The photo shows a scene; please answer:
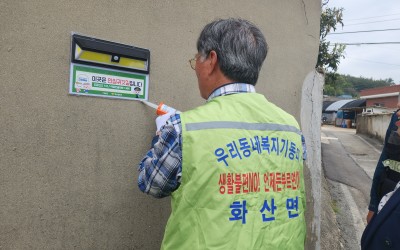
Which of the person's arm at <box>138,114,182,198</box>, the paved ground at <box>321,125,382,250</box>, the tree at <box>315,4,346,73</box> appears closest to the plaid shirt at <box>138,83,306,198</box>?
the person's arm at <box>138,114,182,198</box>

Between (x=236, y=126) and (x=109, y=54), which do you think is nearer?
(x=236, y=126)

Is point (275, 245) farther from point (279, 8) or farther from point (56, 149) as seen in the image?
point (279, 8)

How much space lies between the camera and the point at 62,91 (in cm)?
158

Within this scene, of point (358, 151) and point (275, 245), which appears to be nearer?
point (275, 245)

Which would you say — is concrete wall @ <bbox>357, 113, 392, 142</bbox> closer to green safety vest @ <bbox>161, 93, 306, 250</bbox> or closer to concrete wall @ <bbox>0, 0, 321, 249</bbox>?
concrete wall @ <bbox>0, 0, 321, 249</bbox>

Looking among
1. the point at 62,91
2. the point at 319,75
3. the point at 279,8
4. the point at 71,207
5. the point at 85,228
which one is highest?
the point at 279,8

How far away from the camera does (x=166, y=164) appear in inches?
45.7

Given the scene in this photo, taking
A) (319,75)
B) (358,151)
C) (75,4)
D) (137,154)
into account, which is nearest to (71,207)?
(137,154)

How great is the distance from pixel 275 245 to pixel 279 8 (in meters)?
2.14

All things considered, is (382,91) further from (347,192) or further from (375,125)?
(347,192)

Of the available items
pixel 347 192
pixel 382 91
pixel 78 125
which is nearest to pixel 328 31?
pixel 347 192

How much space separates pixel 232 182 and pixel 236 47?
1.71ft

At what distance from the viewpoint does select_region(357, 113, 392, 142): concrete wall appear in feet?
48.6

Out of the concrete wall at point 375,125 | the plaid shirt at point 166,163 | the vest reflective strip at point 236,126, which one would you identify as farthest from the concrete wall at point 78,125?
the concrete wall at point 375,125
